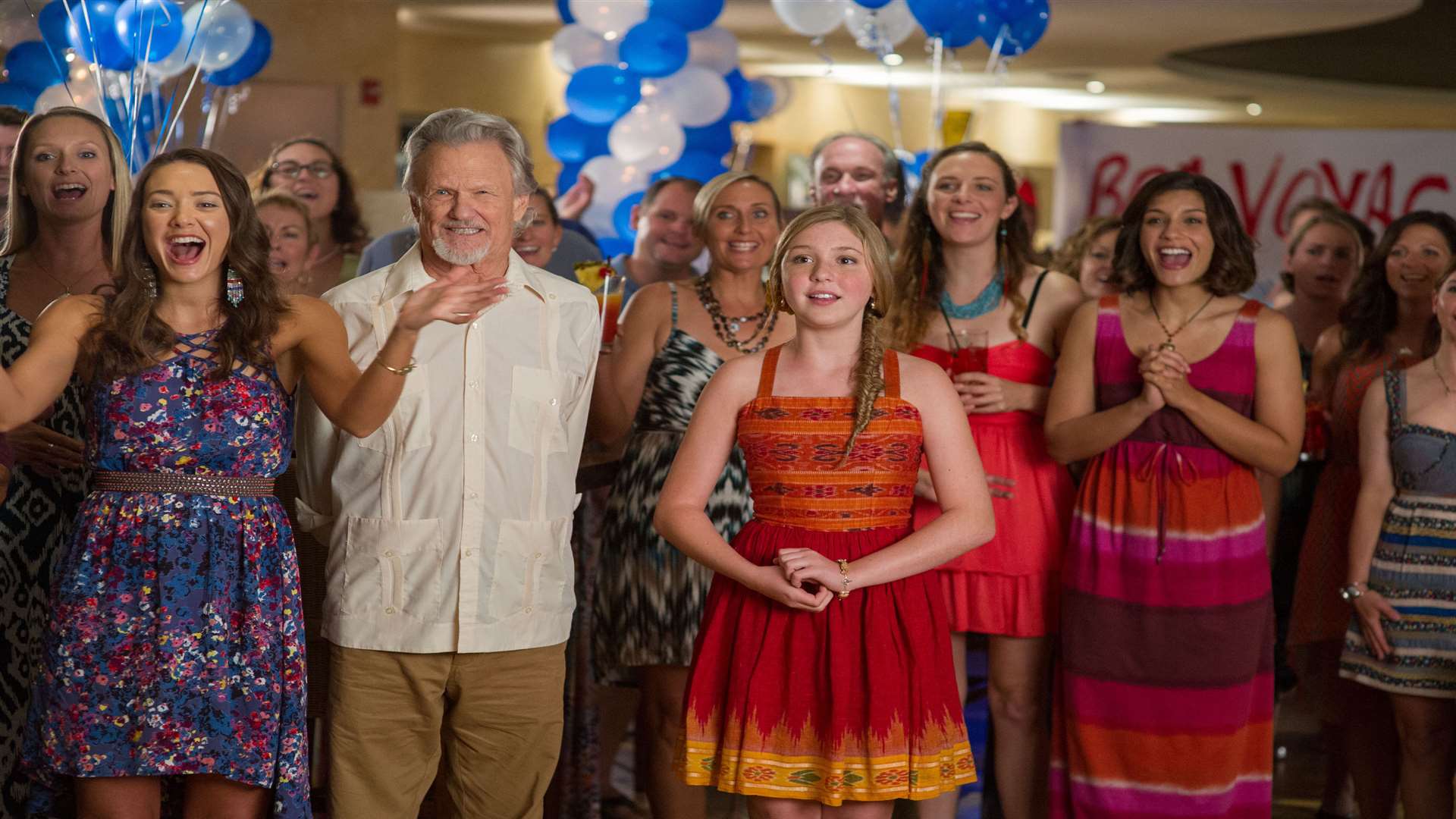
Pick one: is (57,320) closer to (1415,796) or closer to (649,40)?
(1415,796)

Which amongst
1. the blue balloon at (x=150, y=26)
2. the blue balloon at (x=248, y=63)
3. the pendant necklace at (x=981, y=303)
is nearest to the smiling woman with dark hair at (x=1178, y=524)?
the pendant necklace at (x=981, y=303)

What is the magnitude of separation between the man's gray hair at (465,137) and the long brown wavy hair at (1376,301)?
2.29 metres

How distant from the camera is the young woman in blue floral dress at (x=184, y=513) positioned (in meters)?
2.27

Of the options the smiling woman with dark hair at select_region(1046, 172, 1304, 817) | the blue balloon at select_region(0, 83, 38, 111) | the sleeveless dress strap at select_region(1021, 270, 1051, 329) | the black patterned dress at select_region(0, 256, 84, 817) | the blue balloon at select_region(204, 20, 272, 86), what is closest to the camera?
the black patterned dress at select_region(0, 256, 84, 817)

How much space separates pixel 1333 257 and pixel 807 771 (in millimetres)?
2720

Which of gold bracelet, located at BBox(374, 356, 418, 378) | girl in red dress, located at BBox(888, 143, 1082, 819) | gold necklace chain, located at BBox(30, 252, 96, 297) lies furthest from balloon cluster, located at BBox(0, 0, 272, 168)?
girl in red dress, located at BBox(888, 143, 1082, 819)

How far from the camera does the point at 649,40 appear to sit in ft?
19.3

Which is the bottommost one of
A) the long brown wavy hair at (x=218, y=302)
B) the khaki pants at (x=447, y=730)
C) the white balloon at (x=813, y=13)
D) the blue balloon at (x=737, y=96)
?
the khaki pants at (x=447, y=730)

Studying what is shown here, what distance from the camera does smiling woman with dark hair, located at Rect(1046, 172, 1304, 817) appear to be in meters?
3.10

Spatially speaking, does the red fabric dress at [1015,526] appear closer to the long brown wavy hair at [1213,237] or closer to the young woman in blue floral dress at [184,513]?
the long brown wavy hair at [1213,237]

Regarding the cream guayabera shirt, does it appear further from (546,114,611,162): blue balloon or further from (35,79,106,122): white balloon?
(546,114,611,162): blue balloon

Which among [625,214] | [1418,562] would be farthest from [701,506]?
[625,214]

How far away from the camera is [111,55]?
4695 mm

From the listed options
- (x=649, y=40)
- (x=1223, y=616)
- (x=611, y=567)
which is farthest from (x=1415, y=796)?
(x=649, y=40)
